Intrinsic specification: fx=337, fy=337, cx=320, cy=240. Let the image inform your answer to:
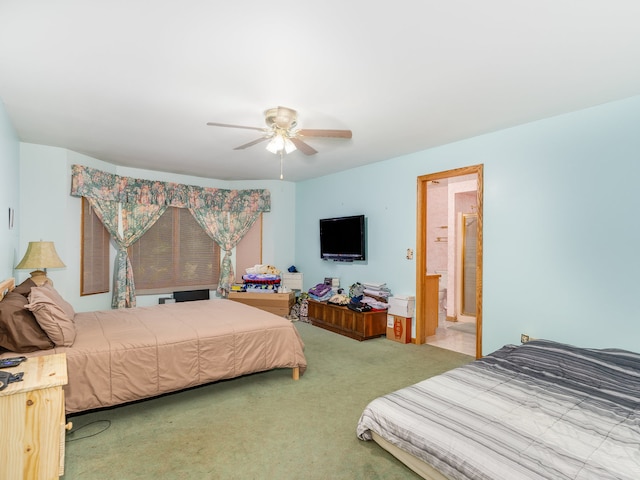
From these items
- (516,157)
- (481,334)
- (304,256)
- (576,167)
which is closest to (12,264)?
(304,256)

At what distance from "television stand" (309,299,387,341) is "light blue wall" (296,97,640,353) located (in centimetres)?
146

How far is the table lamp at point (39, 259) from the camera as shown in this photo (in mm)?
3576

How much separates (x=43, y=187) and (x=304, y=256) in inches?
161

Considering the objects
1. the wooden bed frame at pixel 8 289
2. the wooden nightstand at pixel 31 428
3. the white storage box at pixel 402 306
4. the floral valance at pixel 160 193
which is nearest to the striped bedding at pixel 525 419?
the wooden bed frame at pixel 8 289

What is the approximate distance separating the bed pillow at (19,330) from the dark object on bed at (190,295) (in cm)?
342

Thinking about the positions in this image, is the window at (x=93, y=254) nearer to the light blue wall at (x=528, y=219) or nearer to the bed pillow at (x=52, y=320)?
the light blue wall at (x=528, y=219)

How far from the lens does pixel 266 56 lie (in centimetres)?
224

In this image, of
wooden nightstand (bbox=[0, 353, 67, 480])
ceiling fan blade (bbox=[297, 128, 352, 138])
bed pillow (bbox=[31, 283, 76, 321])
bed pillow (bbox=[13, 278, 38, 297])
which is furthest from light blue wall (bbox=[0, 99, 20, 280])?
ceiling fan blade (bbox=[297, 128, 352, 138])

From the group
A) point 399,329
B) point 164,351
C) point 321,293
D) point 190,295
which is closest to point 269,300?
point 321,293

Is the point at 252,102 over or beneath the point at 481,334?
over

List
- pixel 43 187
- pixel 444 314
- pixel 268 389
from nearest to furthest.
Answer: pixel 268 389
pixel 43 187
pixel 444 314

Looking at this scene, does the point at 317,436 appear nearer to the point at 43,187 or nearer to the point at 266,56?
the point at 266,56

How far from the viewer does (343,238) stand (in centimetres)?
561

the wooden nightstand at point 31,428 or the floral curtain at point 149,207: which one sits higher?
the floral curtain at point 149,207
